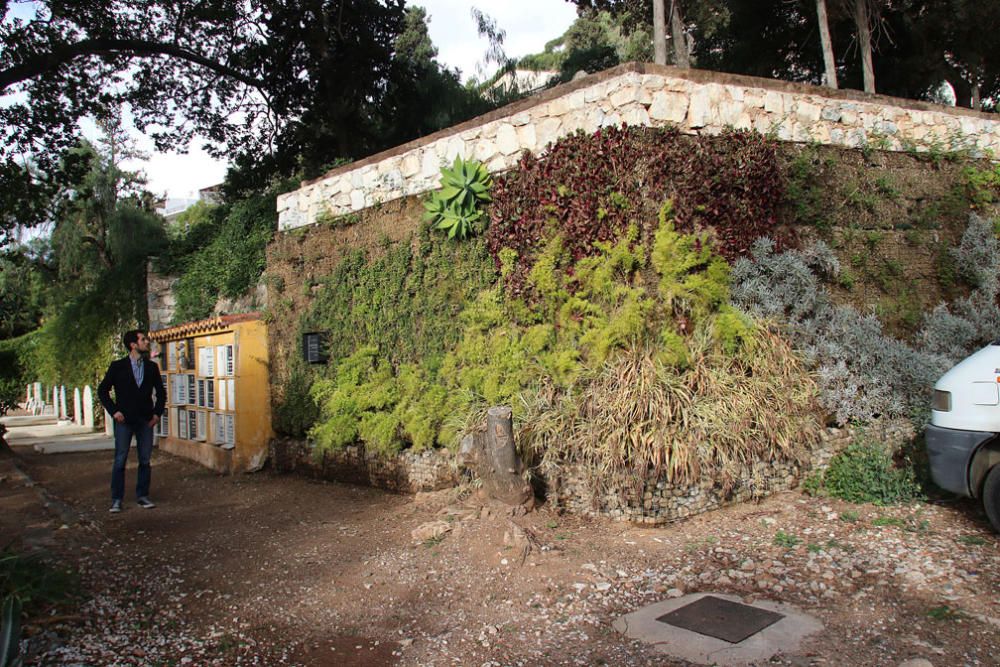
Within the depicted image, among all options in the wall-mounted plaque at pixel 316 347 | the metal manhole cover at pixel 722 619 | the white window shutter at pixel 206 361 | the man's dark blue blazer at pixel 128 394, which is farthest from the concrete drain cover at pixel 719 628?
the white window shutter at pixel 206 361

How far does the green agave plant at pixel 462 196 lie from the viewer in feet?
24.8

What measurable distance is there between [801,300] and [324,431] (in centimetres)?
578

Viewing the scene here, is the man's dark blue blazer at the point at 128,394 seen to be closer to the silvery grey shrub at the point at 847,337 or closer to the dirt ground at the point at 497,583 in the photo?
the dirt ground at the point at 497,583

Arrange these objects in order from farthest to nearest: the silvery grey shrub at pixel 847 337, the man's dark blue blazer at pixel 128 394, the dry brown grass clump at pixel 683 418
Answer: the man's dark blue blazer at pixel 128 394, the silvery grey shrub at pixel 847 337, the dry brown grass clump at pixel 683 418

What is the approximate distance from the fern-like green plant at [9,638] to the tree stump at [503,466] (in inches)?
131

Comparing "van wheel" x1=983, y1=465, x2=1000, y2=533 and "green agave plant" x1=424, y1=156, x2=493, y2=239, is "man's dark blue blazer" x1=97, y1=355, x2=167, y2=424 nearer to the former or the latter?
"green agave plant" x1=424, y1=156, x2=493, y2=239

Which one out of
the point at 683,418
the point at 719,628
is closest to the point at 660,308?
the point at 683,418

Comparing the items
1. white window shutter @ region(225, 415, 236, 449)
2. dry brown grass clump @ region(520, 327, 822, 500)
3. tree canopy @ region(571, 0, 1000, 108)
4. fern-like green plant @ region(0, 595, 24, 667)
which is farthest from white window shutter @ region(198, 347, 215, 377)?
tree canopy @ region(571, 0, 1000, 108)

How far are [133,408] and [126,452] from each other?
496 millimetres

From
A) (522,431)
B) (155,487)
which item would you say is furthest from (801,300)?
(155,487)

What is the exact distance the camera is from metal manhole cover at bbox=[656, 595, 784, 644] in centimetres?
A: 380

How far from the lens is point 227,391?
10.3m

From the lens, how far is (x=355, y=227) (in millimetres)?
9336

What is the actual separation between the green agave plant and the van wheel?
16.5ft
